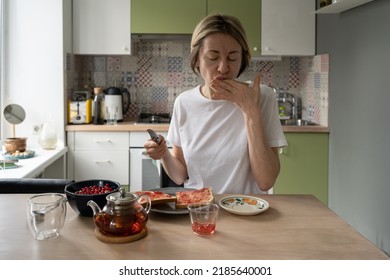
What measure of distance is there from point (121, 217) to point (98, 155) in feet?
7.73

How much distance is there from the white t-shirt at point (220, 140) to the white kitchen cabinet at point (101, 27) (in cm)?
193

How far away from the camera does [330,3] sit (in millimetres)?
2947

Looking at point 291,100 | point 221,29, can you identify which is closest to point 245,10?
point 291,100

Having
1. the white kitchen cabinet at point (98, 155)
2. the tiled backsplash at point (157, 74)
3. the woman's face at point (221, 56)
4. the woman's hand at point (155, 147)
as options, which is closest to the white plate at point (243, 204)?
the woman's hand at point (155, 147)

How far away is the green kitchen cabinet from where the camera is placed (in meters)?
3.25

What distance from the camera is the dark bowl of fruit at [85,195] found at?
115cm

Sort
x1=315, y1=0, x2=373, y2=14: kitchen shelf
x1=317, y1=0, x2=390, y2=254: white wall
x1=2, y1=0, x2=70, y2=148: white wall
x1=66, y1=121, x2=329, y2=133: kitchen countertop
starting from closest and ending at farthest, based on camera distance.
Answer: x1=317, y1=0, x2=390, y2=254: white wall, x1=315, y1=0, x2=373, y2=14: kitchen shelf, x1=2, y1=0, x2=70, y2=148: white wall, x1=66, y1=121, x2=329, y2=133: kitchen countertop

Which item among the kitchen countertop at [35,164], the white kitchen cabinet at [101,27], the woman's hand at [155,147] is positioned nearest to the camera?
the woman's hand at [155,147]

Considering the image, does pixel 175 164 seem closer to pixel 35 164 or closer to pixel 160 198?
pixel 160 198

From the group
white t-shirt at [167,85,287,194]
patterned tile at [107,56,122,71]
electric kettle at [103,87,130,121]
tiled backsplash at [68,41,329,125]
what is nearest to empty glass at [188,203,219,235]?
white t-shirt at [167,85,287,194]

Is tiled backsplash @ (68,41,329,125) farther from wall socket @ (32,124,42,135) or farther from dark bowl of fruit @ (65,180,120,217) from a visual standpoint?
dark bowl of fruit @ (65,180,120,217)

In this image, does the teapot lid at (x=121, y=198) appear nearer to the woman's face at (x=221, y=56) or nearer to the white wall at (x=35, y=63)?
the woman's face at (x=221, y=56)

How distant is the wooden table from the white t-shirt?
362 millimetres

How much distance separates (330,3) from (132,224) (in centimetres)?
252
